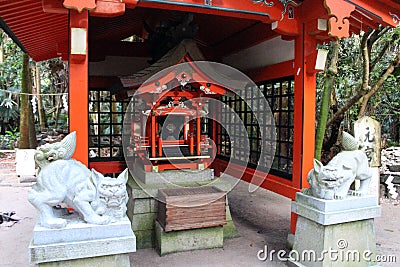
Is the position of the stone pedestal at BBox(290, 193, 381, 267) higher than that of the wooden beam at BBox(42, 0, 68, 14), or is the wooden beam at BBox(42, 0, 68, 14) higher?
the wooden beam at BBox(42, 0, 68, 14)

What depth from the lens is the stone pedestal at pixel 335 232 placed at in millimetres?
3568

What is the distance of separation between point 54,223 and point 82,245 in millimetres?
311

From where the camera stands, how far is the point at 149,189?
473 cm

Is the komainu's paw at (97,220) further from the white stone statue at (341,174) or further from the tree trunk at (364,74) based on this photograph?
the tree trunk at (364,74)

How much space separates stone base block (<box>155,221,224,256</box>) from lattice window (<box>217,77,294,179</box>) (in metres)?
1.39

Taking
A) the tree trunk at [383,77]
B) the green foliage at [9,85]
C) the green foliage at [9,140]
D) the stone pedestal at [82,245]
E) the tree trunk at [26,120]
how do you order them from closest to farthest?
1. the stone pedestal at [82,245]
2. the tree trunk at [383,77]
3. the tree trunk at [26,120]
4. the green foliage at [9,140]
5. the green foliage at [9,85]

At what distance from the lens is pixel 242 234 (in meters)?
5.19

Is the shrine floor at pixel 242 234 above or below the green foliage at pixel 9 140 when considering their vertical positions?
below

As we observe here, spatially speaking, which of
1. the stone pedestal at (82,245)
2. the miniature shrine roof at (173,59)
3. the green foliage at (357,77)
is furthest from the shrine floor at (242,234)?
the green foliage at (357,77)

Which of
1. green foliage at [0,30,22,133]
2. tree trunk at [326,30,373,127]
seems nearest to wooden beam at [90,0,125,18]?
tree trunk at [326,30,373,127]

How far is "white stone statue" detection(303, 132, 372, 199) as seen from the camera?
3.56 metres

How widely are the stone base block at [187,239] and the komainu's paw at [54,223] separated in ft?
5.84

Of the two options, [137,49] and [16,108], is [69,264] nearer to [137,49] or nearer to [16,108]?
[137,49]

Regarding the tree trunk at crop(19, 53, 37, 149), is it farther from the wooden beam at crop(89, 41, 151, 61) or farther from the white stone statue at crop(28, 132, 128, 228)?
the white stone statue at crop(28, 132, 128, 228)
